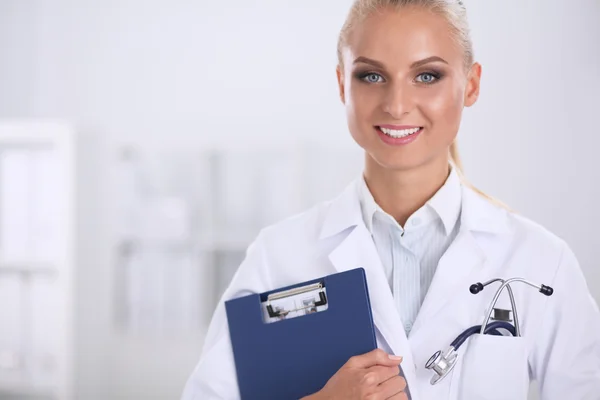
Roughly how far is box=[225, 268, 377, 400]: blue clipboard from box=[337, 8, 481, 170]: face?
0.24 meters

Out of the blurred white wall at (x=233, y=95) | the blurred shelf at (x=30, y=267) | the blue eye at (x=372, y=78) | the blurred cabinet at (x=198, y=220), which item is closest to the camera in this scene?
the blue eye at (x=372, y=78)

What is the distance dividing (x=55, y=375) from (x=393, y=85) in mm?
2610

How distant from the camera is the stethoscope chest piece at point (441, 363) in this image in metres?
1.04

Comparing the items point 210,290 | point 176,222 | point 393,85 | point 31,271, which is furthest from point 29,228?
point 393,85

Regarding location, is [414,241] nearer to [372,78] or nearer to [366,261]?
[366,261]

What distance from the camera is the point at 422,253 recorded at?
125 cm

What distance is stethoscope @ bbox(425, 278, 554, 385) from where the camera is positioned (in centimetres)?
105

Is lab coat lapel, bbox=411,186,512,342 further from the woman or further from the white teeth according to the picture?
the white teeth

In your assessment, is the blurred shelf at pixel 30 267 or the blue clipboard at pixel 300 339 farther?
the blurred shelf at pixel 30 267

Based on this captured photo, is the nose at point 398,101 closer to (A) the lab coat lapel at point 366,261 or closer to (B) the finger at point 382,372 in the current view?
(A) the lab coat lapel at point 366,261

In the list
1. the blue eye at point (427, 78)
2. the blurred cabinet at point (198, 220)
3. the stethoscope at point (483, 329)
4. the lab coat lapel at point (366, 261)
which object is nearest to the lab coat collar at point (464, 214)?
the lab coat lapel at point (366, 261)

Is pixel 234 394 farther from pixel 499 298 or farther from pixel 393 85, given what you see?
pixel 393 85

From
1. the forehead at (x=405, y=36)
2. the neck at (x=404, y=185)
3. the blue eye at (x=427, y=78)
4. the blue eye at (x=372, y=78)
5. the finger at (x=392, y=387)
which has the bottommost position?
the finger at (x=392, y=387)

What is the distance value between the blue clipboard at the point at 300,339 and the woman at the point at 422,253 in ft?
0.14
